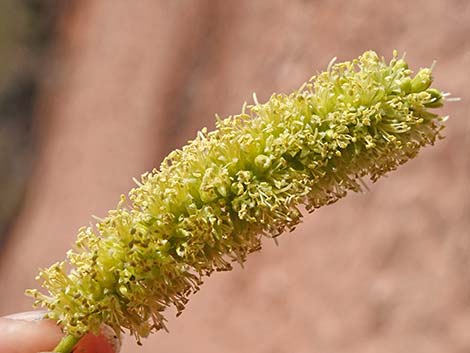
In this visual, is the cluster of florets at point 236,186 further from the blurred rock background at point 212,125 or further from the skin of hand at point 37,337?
the blurred rock background at point 212,125

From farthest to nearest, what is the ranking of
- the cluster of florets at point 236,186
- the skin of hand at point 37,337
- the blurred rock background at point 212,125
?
the blurred rock background at point 212,125 < the skin of hand at point 37,337 < the cluster of florets at point 236,186

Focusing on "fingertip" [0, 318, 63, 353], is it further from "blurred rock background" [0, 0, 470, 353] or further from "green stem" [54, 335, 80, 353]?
"blurred rock background" [0, 0, 470, 353]

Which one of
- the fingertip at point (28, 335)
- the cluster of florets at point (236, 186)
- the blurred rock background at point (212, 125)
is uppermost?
the blurred rock background at point (212, 125)

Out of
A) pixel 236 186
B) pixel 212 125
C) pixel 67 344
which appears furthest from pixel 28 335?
pixel 212 125

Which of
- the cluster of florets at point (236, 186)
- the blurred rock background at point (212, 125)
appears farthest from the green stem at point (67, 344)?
the blurred rock background at point (212, 125)

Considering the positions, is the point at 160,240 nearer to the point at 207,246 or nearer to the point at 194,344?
the point at 207,246

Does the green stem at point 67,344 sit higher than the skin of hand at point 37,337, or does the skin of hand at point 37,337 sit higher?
the skin of hand at point 37,337

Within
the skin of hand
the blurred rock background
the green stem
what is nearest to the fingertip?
the skin of hand
